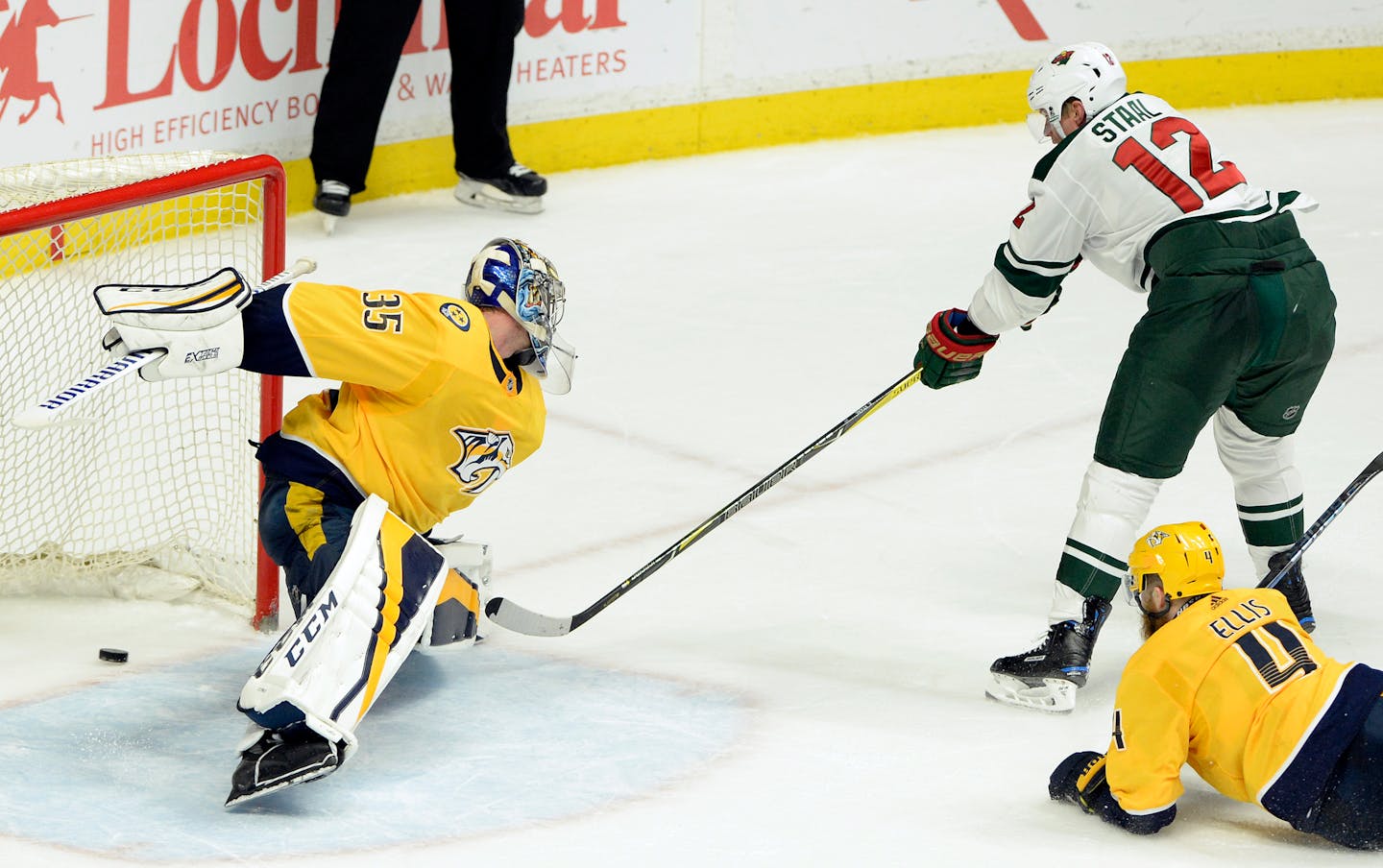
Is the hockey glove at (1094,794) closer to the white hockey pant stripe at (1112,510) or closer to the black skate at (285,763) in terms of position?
the white hockey pant stripe at (1112,510)

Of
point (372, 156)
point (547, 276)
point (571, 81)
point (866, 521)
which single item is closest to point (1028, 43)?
point (571, 81)

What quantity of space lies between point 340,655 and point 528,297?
62 cm

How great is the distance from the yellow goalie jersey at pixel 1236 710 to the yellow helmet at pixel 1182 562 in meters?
0.04

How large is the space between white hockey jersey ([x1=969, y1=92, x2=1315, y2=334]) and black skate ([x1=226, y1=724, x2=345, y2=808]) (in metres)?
1.38

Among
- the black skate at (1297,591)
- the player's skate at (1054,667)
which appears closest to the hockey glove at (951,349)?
the player's skate at (1054,667)

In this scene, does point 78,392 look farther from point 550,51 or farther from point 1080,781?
point 550,51

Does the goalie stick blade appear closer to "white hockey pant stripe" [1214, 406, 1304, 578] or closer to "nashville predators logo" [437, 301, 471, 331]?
"nashville predators logo" [437, 301, 471, 331]

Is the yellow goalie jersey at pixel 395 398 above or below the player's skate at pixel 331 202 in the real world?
above

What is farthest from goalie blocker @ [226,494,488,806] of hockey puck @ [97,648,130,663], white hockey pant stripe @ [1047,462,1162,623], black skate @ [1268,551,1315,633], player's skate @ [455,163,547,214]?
player's skate @ [455,163,547,214]

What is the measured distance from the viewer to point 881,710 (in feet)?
10.1

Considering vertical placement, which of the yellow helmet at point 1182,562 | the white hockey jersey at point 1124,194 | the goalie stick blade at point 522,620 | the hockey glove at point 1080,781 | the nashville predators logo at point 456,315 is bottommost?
the goalie stick blade at point 522,620

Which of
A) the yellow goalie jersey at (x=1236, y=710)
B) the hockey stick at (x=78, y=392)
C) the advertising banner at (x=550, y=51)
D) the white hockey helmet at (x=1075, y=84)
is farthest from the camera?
the advertising banner at (x=550, y=51)

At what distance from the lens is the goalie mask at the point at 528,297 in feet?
9.44

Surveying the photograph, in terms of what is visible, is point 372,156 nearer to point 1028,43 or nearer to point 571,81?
point 571,81
